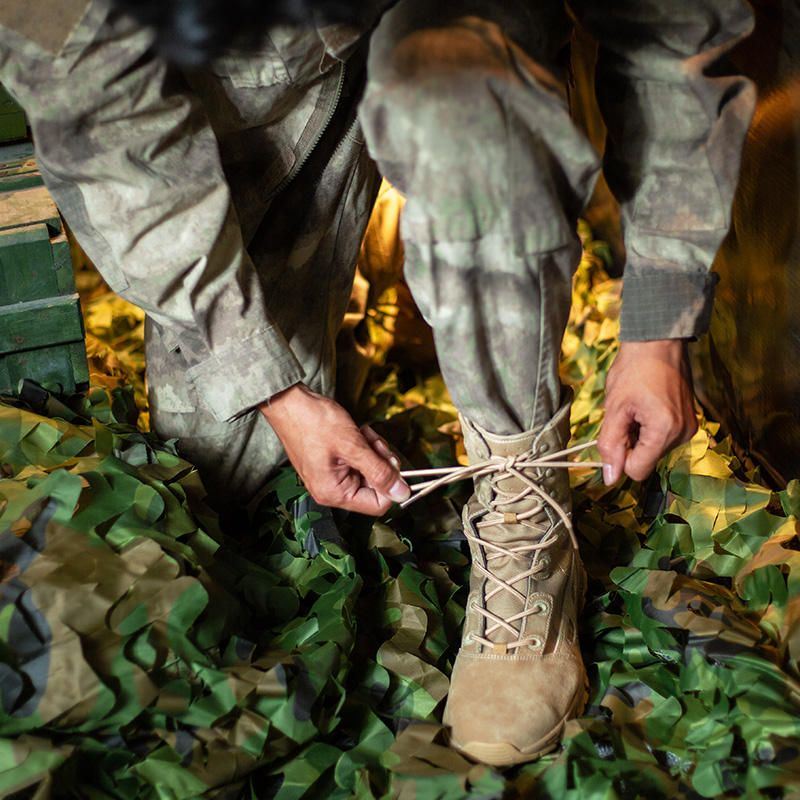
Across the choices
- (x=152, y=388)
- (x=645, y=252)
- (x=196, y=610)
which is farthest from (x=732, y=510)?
(x=152, y=388)

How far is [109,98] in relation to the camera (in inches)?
36.2

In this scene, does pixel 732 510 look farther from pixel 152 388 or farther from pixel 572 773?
pixel 152 388

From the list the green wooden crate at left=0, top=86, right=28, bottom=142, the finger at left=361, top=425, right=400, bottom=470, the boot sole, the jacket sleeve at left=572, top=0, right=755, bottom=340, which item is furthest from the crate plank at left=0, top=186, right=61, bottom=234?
the boot sole

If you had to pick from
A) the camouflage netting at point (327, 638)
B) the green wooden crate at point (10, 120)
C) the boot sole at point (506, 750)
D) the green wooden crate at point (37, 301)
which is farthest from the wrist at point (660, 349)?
the green wooden crate at point (10, 120)

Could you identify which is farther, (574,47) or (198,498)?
(574,47)

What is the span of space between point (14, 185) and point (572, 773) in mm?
1015

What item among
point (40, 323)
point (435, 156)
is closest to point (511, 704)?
point (435, 156)

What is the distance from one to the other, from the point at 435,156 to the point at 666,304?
0.31m

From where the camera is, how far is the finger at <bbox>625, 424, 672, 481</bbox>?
101 centimetres

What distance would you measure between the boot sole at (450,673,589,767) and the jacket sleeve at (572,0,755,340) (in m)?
0.39

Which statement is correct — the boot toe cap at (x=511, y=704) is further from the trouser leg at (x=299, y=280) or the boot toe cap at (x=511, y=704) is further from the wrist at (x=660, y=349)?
the trouser leg at (x=299, y=280)

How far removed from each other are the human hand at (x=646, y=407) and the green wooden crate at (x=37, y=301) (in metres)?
0.70

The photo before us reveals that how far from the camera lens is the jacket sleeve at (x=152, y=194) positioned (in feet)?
2.99

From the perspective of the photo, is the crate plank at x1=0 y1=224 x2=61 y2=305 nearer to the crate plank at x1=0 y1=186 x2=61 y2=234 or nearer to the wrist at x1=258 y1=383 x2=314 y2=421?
the crate plank at x1=0 y1=186 x2=61 y2=234
